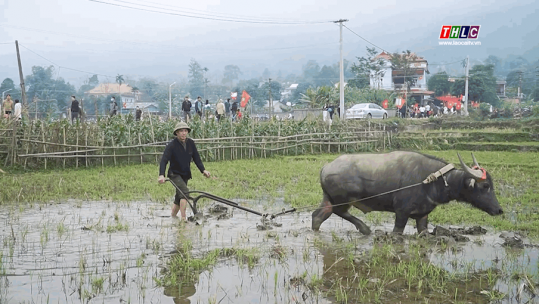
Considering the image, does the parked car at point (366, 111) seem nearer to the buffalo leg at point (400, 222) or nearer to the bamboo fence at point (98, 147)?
the bamboo fence at point (98, 147)

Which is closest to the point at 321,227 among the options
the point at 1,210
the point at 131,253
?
the point at 131,253

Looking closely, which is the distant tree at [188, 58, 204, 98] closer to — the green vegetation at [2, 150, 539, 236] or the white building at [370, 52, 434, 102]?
the white building at [370, 52, 434, 102]

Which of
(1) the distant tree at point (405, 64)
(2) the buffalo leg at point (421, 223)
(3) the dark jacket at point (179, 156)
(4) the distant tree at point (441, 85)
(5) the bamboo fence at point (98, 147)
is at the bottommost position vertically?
(2) the buffalo leg at point (421, 223)

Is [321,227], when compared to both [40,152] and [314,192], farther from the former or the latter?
[40,152]

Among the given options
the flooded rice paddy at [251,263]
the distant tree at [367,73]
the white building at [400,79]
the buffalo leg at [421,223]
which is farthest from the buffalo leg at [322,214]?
the distant tree at [367,73]

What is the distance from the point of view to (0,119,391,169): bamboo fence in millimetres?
13188

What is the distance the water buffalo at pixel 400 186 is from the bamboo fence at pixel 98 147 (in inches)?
334

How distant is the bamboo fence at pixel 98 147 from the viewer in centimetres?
1319

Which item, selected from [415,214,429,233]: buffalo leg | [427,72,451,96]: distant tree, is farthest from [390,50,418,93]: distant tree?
[415,214,429,233]: buffalo leg

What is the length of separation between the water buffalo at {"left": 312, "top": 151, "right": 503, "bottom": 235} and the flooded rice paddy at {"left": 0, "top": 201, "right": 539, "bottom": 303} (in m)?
0.32

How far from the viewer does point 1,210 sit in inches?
331

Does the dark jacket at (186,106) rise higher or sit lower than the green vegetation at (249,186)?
higher

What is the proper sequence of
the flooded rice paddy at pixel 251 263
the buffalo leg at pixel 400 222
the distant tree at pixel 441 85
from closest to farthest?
1. the flooded rice paddy at pixel 251 263
2. the buffalo leg at pixel 400 222
3. the distant tree at pixel 441 85

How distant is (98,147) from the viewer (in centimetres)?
1373
